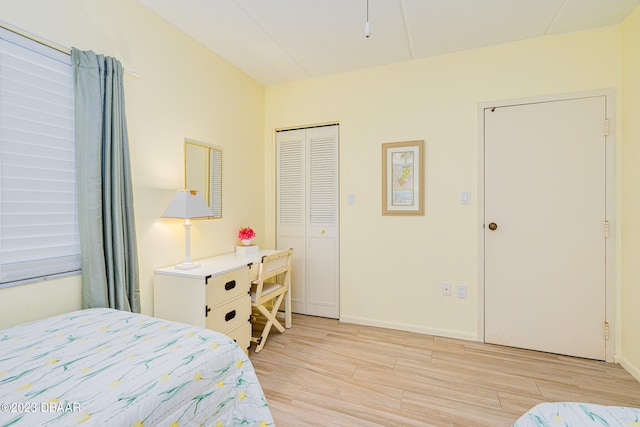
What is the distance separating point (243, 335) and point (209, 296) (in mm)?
537

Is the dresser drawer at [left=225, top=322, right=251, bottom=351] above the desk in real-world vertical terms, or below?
below

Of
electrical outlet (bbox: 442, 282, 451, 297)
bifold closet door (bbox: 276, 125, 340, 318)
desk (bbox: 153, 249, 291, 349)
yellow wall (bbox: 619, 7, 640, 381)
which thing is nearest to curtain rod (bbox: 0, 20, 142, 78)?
desk (bbox: 153, 249, 291, 349)

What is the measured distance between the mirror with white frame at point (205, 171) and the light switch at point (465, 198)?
7.19 feet

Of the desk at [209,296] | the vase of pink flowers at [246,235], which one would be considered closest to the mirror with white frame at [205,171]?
the vase of pink flowers at [246,235]

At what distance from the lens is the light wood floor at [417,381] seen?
1.73m

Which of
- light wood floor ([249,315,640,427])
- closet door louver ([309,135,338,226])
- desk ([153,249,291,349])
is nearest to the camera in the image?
light wood floor ([249,315,640,427])

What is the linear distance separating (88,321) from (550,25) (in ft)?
11.8

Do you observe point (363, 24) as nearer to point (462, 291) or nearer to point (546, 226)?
point (546, 226)

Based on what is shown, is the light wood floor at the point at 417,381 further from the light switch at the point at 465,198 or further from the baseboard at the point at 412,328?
the light switch at the point at 465,198

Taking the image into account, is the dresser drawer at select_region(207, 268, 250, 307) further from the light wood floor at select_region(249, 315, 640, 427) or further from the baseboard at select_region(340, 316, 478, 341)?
the baseboard at select_region(340, 316, 478, 341)

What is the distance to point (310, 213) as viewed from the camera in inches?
130

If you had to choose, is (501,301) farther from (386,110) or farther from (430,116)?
(386,110)

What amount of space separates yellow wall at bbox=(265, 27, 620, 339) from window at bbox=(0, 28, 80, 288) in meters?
2.11

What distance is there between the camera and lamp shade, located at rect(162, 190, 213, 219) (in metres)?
2.07
